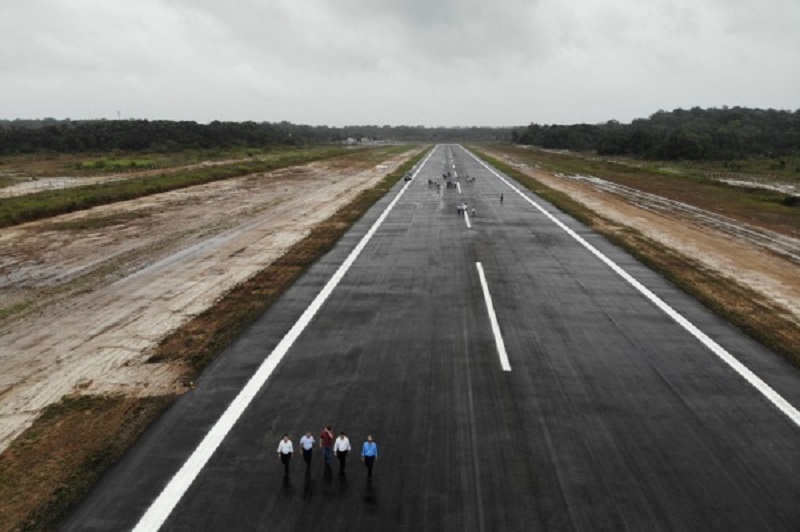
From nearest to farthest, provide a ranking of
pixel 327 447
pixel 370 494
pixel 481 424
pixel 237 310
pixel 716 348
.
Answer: pixel 370 494 → pixel 327 447 → pixel 481 424 → pixel 716 348 → pixel 237 310

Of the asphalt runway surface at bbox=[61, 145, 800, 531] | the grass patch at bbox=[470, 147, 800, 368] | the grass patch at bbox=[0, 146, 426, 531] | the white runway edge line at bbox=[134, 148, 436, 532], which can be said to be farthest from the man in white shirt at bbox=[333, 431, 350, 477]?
the grass patch at bbox=[470, 147, 800, 368]

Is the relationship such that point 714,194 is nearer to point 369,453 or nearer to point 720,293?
point 720,293

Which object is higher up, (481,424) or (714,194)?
(481,424)

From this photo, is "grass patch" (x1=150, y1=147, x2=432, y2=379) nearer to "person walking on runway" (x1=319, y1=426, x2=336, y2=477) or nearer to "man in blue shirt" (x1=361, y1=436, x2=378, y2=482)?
"person walking on runway" (x1=319, y1=426, x2=336, y2=477)

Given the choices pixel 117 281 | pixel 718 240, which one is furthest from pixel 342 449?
pixel 718 240

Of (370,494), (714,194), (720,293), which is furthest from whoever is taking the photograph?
(714,194)

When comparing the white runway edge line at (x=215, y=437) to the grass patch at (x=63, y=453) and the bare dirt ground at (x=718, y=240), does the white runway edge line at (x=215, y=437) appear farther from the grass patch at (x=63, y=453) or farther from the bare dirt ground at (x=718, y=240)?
the bare dirt ground at (x=718, y=240)

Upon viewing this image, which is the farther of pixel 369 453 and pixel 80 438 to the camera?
pixel 80 438
